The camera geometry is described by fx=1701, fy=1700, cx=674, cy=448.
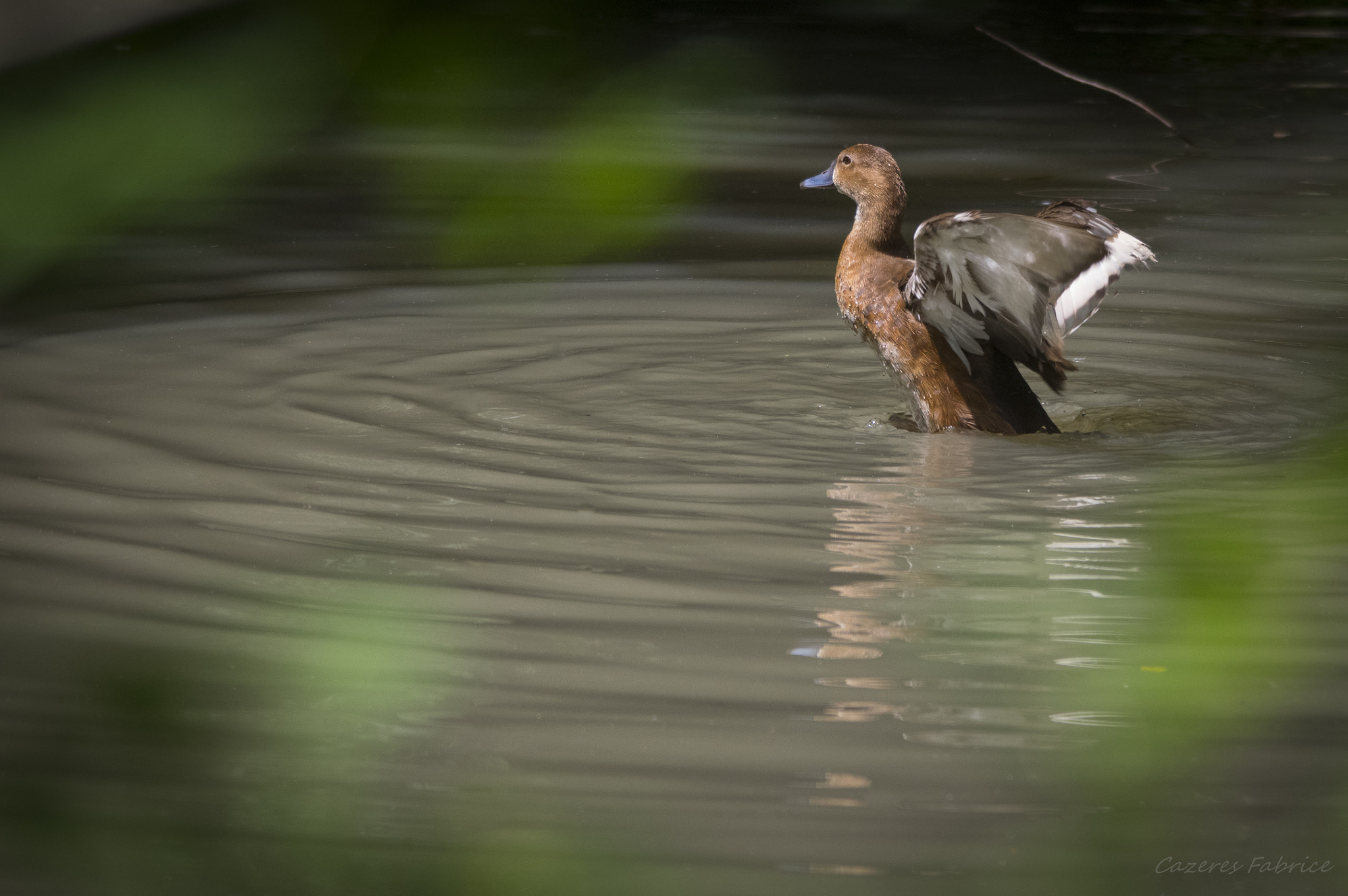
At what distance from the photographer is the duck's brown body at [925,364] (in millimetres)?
5695

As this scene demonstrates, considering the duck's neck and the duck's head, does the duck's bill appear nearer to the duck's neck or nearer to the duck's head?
the duck's head

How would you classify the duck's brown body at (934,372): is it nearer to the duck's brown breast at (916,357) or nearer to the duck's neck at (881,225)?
the duck's brown breast at (916,357)

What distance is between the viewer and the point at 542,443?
5430 mm

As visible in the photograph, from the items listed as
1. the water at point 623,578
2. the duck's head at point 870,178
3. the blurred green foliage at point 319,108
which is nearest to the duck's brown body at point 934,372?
the water at point 623,578

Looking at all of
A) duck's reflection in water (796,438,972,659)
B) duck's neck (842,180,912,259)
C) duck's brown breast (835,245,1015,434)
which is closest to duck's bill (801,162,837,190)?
duck's neck (842,180,912,259)

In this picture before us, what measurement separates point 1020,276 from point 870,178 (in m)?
1.25

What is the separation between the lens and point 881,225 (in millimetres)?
6008

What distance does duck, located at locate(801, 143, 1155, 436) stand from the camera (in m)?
4.70

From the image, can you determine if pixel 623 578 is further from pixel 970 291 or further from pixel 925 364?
pixel 925 364

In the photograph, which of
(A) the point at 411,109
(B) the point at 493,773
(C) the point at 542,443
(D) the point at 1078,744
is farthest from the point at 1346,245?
(A) the point at 411,109

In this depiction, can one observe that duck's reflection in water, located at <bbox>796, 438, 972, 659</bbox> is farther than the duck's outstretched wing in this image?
No

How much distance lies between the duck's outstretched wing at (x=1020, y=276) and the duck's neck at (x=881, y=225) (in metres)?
0.55

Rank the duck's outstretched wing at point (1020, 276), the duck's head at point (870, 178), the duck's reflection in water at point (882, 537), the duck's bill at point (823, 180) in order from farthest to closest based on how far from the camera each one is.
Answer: the duck's bill at point (823, 180)
the duck's head at point (870, 178)
the duck's outstretched wing at point (1020, 276)
the duck's reflection in water at point (882, 537)

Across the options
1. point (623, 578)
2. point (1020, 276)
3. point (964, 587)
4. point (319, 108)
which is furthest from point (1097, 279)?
point (319, 108)
